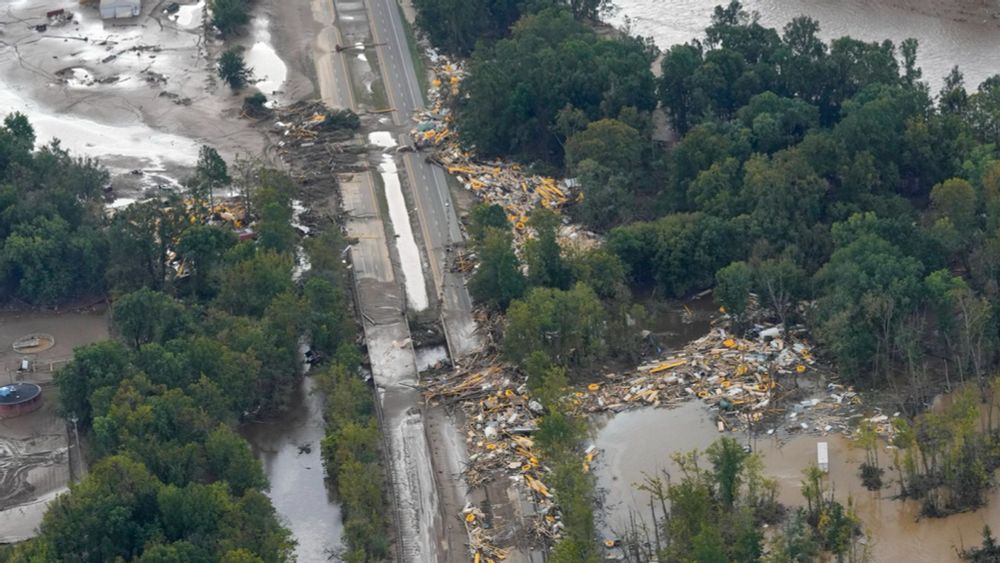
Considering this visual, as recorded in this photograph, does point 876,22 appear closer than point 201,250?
No

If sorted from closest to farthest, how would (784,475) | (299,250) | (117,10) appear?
(784,475) < (299,250) < (117,10)

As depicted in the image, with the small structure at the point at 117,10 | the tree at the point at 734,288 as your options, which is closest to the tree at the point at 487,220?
the tree at the point at 734,288

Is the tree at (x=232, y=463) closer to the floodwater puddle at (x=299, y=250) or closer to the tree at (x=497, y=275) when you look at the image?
the tree at (x=497, y=275)

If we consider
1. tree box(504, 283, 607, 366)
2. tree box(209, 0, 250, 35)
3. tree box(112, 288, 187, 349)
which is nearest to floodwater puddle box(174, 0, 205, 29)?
tree box(209, 0, 250, 35)

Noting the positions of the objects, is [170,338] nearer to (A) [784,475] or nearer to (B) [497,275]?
(B) [497,275]

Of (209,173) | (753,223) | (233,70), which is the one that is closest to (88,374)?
(209,173)

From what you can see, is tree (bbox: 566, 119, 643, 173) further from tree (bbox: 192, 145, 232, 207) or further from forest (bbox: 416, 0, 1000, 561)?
tree (bbox: 192, 145, 232, 207)

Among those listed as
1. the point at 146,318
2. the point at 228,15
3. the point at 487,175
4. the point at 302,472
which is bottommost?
the point at 302,472

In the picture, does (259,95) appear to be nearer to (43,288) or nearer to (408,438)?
(43,288)
